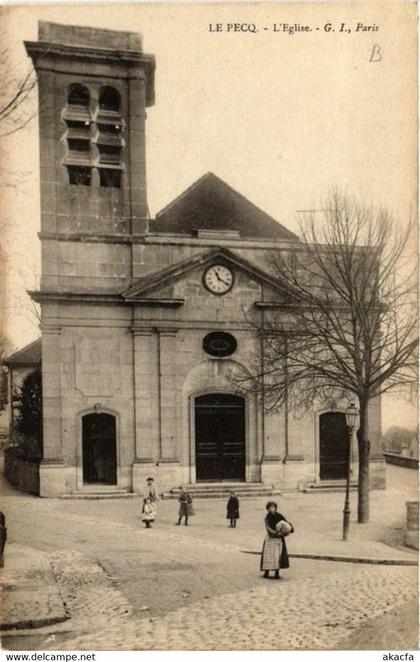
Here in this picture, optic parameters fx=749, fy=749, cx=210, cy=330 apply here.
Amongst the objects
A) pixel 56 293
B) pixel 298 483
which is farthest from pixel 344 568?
pixel 56 293

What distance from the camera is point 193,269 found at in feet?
76.2

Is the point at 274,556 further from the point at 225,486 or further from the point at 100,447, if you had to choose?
Answer: the point at 100,447

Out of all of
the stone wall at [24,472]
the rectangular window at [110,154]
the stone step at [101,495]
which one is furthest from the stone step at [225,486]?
the rectangular window at [110,154]

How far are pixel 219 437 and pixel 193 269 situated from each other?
17.4ft

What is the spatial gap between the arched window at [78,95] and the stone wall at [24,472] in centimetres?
1002

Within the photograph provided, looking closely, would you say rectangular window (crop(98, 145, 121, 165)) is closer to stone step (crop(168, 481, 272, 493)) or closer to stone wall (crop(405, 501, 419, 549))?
stone step (crop(168, 481, 272, 493))

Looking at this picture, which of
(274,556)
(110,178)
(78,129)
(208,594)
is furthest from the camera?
(110,178)

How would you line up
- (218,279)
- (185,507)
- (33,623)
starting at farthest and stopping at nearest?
(218,279)
(185,507)
(33,623)

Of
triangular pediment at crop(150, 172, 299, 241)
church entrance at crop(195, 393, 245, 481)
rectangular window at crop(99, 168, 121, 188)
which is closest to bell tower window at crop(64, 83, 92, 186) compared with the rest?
rectangular window at crop(99, 168, 121, 188)

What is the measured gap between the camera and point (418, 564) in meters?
12.3

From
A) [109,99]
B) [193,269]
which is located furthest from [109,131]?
[193,269]

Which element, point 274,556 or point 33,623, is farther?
point 274,556

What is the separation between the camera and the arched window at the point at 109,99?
21.7 metres

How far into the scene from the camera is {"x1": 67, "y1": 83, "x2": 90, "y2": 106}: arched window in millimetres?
21141
